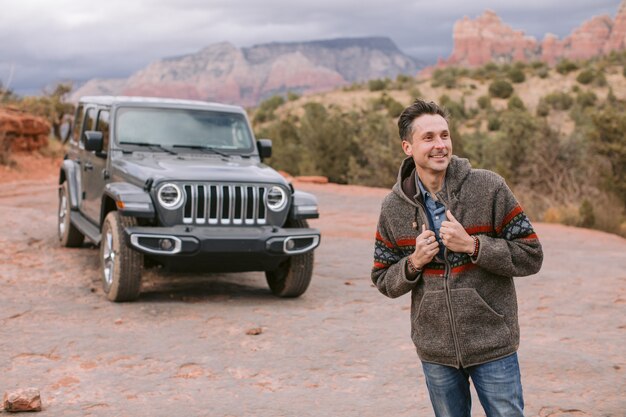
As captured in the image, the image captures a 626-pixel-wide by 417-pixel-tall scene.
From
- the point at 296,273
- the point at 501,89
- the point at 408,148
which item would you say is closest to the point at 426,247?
the point at 408,148

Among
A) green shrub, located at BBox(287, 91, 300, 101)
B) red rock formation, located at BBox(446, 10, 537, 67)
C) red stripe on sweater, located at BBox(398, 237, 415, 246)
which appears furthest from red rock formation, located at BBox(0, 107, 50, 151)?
red rock formation, located at BBox(446, 10, 537, 67)

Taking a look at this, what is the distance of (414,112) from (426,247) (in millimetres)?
544

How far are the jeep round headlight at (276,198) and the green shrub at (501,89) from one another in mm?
43191

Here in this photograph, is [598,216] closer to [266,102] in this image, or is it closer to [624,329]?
[624,329]

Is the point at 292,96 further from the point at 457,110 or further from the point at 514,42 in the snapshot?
the point at 514,42

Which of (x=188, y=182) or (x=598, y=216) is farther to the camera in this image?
(x=598, y=216)

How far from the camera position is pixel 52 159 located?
77.2ft

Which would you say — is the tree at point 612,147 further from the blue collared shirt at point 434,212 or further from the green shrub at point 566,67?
the green shrub at point 566,67

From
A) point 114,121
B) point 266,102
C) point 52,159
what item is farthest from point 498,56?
point 114,121

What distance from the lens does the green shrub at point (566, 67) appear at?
5172 cm

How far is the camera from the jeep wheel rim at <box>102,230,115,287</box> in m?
6.85

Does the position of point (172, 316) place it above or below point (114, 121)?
below

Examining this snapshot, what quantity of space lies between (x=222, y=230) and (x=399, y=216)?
3775 millimetres

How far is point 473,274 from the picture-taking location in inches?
111
